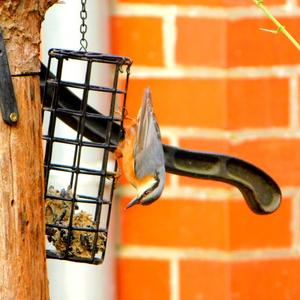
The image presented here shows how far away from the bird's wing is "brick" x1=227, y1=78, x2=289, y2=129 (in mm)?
613

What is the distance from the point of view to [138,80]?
2668 mm

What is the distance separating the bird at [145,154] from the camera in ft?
6.54

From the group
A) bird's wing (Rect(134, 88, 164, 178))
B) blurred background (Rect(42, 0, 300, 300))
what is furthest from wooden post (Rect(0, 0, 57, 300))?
blurred background (Rect(42, 0, 300, 300))

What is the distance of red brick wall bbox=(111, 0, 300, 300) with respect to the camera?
8.75 feet

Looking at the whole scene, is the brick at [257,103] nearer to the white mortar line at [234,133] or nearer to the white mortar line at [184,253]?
the white mortar line at [234,133]

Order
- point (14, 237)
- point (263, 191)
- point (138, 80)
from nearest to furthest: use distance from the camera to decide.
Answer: point (14, 237) → point (263, 191) → point (138, 80)

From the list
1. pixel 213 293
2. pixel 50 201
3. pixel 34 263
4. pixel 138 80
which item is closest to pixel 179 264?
pixel 213 293

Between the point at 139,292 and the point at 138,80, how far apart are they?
1.49 ft

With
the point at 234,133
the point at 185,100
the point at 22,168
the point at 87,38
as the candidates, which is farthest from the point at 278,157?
the point at 22,168

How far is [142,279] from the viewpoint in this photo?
2.71 m

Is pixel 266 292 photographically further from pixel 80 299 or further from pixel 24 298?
pixel 24 298

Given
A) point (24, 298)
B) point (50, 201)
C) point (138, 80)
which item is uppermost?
point (138, 80)

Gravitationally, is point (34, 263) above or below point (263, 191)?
below

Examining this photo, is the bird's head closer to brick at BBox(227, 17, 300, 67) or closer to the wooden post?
the wooden post
